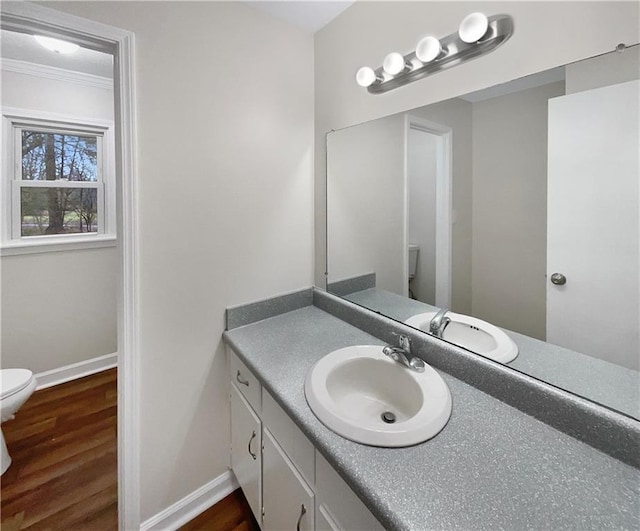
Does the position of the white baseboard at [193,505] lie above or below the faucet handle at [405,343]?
below

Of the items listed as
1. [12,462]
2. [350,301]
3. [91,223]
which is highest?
[91,223]

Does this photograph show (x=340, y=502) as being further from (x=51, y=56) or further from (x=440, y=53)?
(x=51, y=56)

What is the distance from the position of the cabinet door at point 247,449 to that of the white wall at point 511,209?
97 cm

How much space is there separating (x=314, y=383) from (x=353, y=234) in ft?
2.69

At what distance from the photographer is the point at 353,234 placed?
1563 mm

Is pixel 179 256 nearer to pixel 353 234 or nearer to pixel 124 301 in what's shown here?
pixel 124 301

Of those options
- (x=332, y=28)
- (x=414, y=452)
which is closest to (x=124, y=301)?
(x=414, y=452)

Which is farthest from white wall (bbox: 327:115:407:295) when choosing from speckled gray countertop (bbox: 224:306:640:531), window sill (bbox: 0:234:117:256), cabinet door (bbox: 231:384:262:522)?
window sill (bbox: 0:234:117:256)

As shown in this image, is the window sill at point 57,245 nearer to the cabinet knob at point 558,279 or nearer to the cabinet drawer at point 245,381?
the cabinet drawer at point 245,381

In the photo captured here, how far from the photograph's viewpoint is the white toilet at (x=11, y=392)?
1.60m

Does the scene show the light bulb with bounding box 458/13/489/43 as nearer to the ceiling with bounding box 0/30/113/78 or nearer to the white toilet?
the ceiling with bounding box 0/30/113/78

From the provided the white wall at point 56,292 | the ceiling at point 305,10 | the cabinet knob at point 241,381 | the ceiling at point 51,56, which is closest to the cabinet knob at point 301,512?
the cabinet knob at point 241,381

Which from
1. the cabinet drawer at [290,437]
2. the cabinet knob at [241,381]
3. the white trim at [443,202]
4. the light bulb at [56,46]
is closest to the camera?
the cabinet drawer at [290,437]

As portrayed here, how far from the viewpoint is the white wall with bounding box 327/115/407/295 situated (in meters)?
1.33
